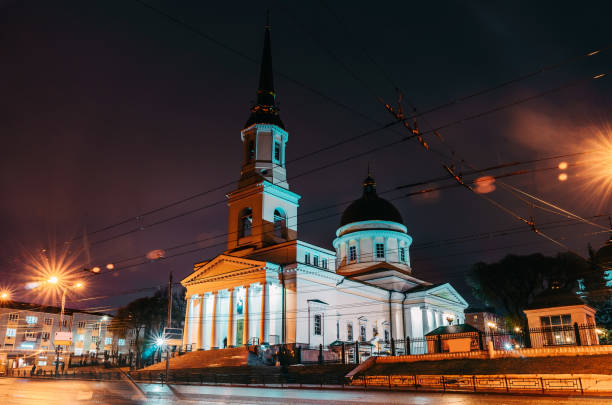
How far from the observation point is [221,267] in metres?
41.3

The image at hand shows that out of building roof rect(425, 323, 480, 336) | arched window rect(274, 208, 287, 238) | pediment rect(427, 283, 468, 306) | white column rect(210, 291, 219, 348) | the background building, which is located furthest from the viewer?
the background building

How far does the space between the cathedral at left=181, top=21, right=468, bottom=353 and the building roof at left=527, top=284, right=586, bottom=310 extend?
7645 mm

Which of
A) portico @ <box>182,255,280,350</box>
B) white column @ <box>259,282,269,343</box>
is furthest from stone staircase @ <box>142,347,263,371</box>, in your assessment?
white column @ <box>259,282,269,343</box>

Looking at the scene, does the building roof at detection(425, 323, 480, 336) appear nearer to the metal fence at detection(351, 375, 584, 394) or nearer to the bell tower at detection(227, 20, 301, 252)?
the metal fence at detection(351, 375, 584, 394)

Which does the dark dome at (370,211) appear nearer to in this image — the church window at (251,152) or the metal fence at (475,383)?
the church window at (251,152)

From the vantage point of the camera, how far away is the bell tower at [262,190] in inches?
1654

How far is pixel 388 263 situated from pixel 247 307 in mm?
23979

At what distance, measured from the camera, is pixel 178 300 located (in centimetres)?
7188

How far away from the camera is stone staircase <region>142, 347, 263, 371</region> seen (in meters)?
30.4

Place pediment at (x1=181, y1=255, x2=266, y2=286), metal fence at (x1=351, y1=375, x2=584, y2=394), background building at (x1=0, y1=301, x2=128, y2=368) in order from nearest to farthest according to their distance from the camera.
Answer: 1. metal fence at (x1=351, y1=375, x2=584, y2=394)
2. pediment at (x1=181, y1=255, x2=266, y2=286)
3. background building at (x1=0, y1=301, x2=128, y2=368)

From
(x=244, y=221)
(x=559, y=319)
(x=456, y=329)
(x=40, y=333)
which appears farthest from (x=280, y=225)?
(x=40, y=333)

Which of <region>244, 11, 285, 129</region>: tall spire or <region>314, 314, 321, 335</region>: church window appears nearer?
<region>314, 314, 321, 335</region>: church window

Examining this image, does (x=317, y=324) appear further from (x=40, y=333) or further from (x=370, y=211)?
(x=40, y=333)

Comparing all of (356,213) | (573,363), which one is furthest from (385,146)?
(356,213)
